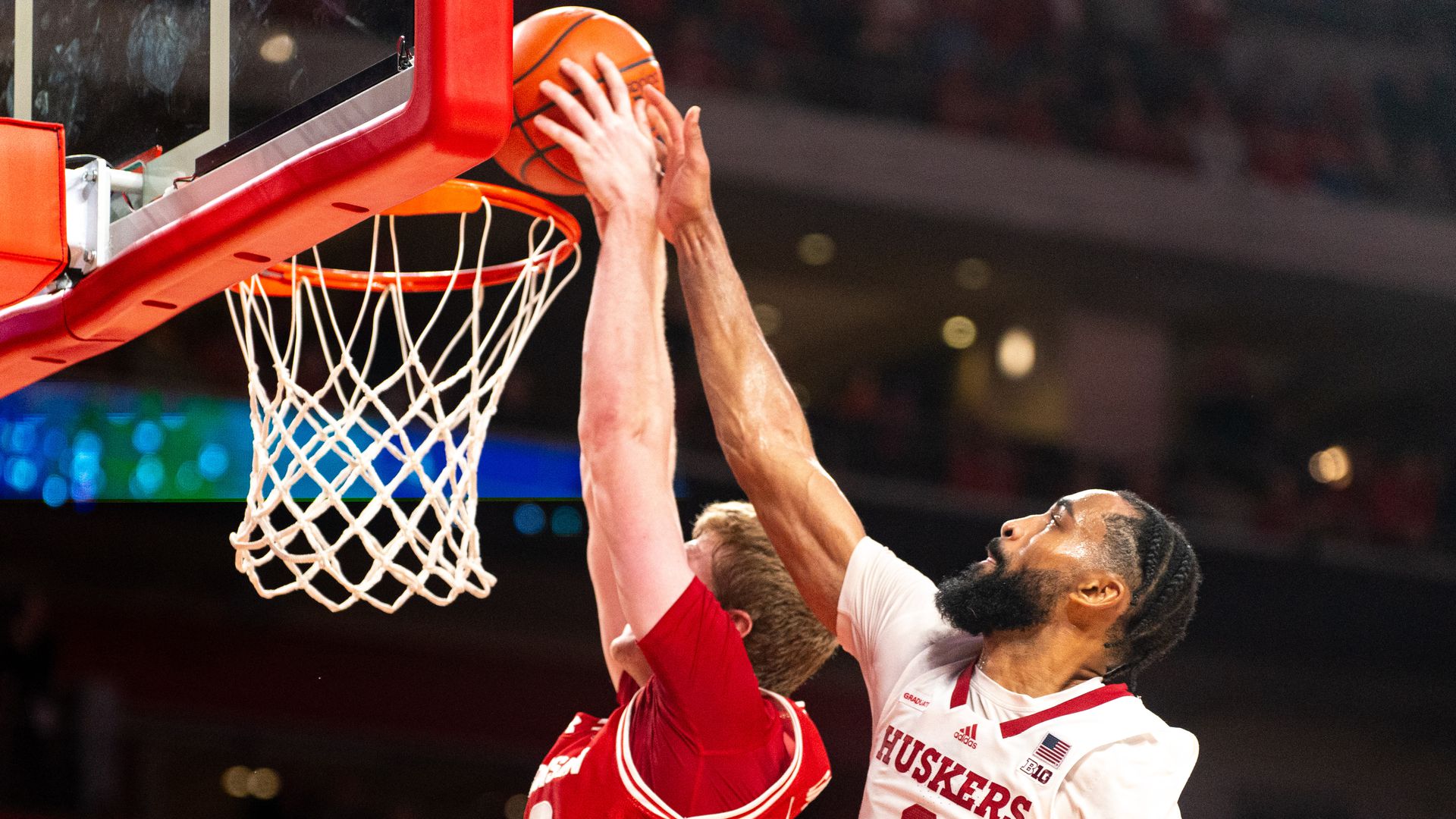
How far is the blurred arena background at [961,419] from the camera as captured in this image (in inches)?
285

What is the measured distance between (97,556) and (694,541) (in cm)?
614

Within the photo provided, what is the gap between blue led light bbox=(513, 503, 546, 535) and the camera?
775 centimetres

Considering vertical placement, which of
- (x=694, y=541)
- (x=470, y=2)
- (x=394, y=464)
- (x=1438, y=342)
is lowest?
(x=394, y=464)

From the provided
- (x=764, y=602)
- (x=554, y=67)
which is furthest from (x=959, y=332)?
(x=554, y=67)

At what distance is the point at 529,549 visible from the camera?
778cm

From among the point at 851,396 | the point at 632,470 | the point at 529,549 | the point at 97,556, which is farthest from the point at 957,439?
the point at 632,470

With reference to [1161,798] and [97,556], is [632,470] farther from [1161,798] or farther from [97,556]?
[97,556]

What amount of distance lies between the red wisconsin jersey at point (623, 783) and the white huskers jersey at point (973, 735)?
11 centimetres

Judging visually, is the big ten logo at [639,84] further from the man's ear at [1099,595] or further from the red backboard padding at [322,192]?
the man's ear at [1099,595]

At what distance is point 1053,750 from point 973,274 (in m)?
7.66

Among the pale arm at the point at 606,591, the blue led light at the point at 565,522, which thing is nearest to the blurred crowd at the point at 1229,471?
the blue led light at the point at 565,522

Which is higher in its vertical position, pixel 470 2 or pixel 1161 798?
pixel 470 2

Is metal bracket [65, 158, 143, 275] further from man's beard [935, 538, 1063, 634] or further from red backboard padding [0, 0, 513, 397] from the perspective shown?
man's beard [935, 538, 1063, 634]

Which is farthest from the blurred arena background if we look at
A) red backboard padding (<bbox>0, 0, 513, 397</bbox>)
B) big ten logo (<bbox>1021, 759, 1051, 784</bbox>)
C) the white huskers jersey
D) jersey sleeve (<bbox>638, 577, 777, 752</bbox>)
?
jersey sleeve (<bbox>638, 577, 777, 752</bbox>)
